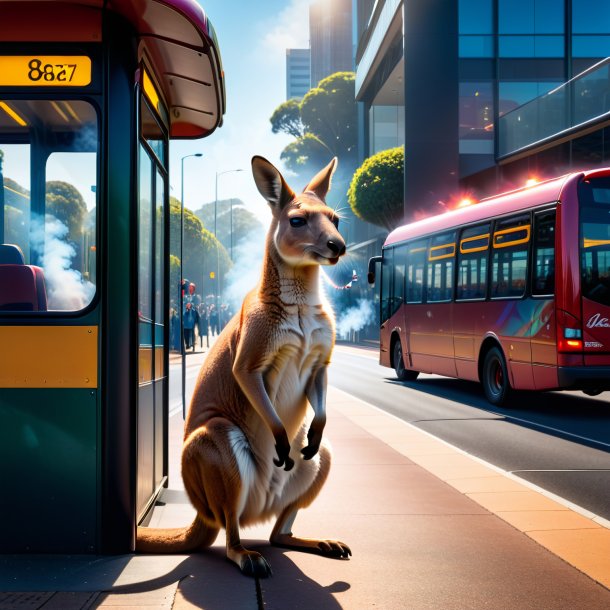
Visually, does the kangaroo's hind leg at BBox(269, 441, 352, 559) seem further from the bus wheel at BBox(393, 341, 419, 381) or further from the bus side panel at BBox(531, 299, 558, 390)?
the bus wheel at BBox(393, 341, 419, 381)

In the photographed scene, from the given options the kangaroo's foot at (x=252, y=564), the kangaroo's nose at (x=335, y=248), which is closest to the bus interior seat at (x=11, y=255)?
the kangaroo's nose at (x=335, y=248)

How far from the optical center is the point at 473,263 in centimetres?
1622

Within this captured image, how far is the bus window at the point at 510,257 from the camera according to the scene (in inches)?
560

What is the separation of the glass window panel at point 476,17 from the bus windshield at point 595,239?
2465 centimetres

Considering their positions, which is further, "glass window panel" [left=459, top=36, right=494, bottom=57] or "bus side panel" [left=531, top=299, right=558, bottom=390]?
"glass window panel" [left=459, top=36, right=494, bottom=57]

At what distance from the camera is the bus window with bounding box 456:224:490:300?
15766 mm

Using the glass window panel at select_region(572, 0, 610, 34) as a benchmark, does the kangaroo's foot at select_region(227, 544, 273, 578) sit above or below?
below

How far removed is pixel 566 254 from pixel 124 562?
9.54m

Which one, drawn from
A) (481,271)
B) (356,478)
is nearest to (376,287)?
(481,271)

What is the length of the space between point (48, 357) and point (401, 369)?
16728 millimetres

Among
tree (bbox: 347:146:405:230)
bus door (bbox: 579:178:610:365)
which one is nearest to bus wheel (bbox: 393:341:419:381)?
bus door (bbox: 579:178:610:365)

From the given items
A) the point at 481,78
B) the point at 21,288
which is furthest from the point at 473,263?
the point at 481,78

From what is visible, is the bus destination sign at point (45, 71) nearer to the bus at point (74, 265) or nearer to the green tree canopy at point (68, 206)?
the bus at point (74, 265)

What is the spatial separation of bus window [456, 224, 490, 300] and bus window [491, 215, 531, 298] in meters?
0.41
